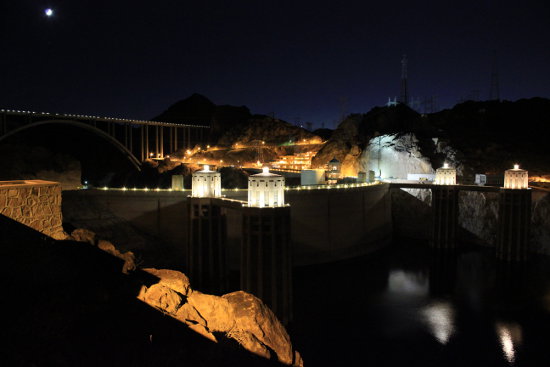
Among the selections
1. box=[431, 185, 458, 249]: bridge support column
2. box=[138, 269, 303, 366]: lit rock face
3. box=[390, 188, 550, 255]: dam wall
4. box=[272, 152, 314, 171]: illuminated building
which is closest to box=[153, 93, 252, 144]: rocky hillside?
box=[272, 152, 314, 171]: illuminated building

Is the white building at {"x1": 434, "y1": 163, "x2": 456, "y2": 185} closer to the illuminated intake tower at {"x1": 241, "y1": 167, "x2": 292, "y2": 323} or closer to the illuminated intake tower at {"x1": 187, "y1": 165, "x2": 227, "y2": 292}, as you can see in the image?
the illuminated intake tower at {"x1": 187, "y1": 165, "x2": 227, "y2": 292}

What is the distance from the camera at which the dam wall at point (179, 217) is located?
3781cm

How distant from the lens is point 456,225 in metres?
45.3

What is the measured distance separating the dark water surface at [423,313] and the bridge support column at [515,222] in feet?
4.76

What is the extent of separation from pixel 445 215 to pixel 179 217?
2737 cm

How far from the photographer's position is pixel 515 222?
39.4 metres

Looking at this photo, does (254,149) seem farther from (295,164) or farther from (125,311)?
(125,311)

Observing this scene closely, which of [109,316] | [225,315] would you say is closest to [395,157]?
[225,315]

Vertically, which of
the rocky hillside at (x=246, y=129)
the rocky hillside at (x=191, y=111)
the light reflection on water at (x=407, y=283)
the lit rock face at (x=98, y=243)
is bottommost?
the light reflection on water at (x=407, y=283)

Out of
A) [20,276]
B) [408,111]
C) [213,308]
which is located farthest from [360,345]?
[408,111]

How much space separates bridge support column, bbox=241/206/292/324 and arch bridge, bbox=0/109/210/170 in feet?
140

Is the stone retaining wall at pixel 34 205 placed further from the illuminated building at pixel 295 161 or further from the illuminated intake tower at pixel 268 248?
the illuminated building at pixel 295 161

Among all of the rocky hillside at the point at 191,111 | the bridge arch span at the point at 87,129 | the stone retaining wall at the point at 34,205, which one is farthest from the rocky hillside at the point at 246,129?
the stone retaining wall at the point at 34,205

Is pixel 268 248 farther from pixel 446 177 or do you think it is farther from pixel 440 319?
pixel 446 177
